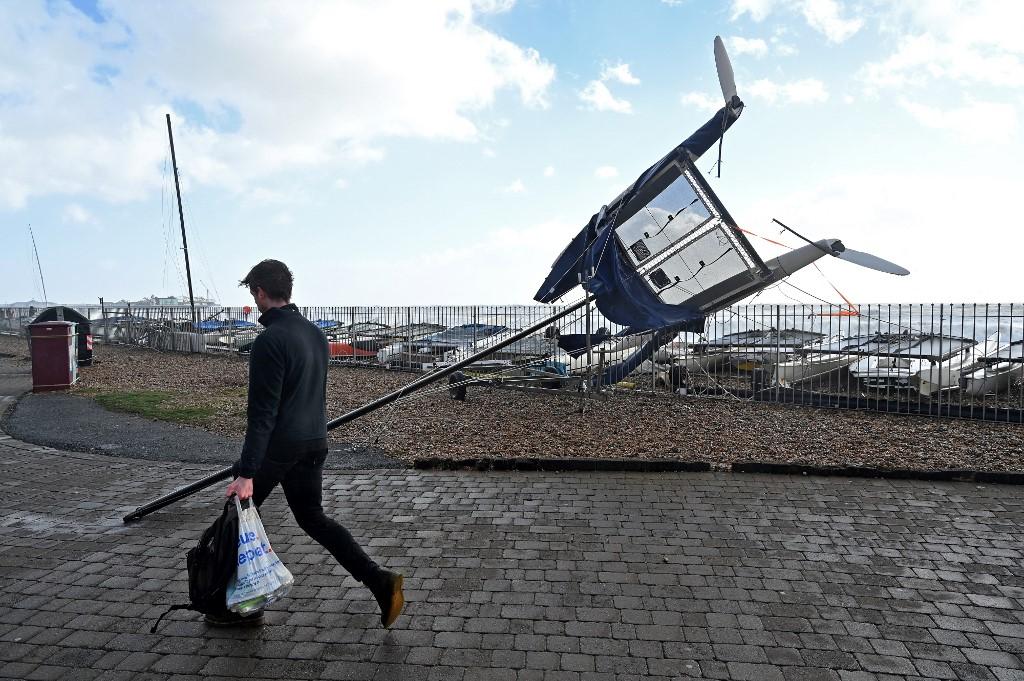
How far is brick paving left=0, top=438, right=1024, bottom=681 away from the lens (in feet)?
10.8

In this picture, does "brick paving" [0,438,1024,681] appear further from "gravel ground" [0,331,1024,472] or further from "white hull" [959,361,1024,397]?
"white hull" [959,361,1024,397]

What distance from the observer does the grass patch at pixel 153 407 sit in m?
10.6

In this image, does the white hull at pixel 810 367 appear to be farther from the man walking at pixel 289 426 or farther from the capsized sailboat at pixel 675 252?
the man walking at pixel 289 426

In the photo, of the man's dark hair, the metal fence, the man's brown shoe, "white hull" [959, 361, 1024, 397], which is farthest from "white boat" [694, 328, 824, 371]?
the man's dark hair

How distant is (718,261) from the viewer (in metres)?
11.0

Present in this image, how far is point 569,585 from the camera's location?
4.15 metres

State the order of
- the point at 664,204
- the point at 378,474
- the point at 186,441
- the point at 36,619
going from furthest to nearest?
the point at 664,204
the point at 186,441
the point at 378,474
the point at 36,619

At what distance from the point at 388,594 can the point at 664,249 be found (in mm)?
8847

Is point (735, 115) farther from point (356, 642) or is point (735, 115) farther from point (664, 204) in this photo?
point (356, 642)

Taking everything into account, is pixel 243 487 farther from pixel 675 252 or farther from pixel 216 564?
pixel 675 252

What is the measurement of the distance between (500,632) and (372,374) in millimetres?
16025

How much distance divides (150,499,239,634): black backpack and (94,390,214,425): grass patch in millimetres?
7321

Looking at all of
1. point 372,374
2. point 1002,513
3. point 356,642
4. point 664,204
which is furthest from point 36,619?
point 372,374

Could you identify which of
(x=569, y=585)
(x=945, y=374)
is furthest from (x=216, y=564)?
(x=945, y=374)
